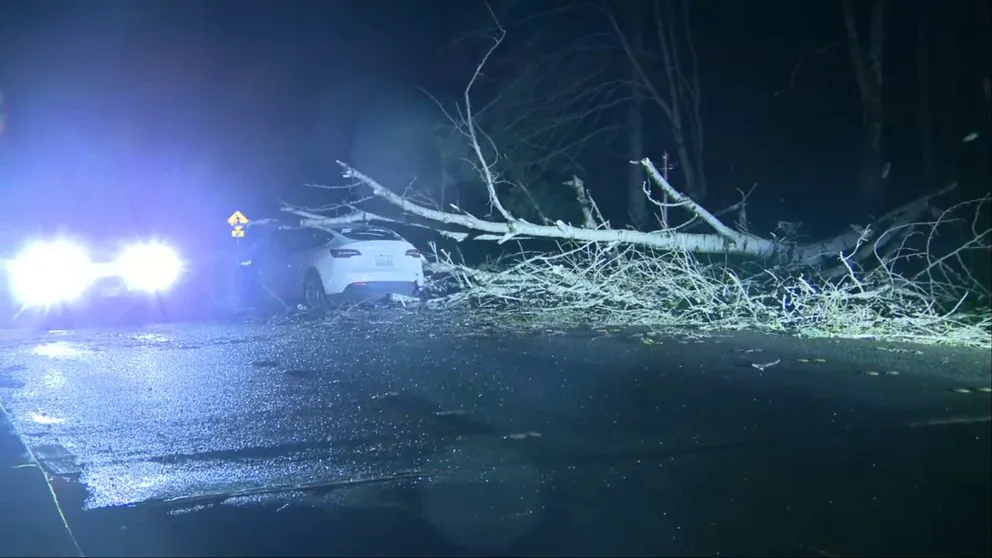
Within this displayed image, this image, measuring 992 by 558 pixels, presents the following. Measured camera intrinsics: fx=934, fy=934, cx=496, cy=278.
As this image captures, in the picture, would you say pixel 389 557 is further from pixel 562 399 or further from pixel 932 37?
pixel 932 37

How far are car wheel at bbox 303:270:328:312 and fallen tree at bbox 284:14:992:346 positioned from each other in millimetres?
1163

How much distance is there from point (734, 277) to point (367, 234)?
5.81 meters

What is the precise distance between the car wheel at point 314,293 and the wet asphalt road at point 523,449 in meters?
4.20

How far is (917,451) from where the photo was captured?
581cm

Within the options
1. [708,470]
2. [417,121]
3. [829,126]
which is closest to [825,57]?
[829,126]

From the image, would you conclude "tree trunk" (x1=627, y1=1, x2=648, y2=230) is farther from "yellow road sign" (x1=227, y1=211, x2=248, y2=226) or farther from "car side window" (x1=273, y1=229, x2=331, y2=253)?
"yellow road sign" (x1=227, y1=211, x2=248, y2=226)

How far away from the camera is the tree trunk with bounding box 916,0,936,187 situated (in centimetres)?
1573

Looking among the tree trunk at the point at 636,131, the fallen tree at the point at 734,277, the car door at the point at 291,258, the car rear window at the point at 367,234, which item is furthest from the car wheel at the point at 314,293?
the tree trunk at the point at 636,131

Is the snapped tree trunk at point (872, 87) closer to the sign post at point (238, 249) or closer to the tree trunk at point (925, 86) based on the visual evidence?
the tree trunk at point (925, 86)

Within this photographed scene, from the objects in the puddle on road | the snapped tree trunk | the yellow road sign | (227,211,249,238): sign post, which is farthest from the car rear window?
the snapped tree trunk

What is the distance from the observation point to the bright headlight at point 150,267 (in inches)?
544

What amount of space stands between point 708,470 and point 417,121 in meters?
14.5

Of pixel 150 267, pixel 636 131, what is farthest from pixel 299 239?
pixel 636 131

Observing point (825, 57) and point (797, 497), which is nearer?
point (797, 497)
